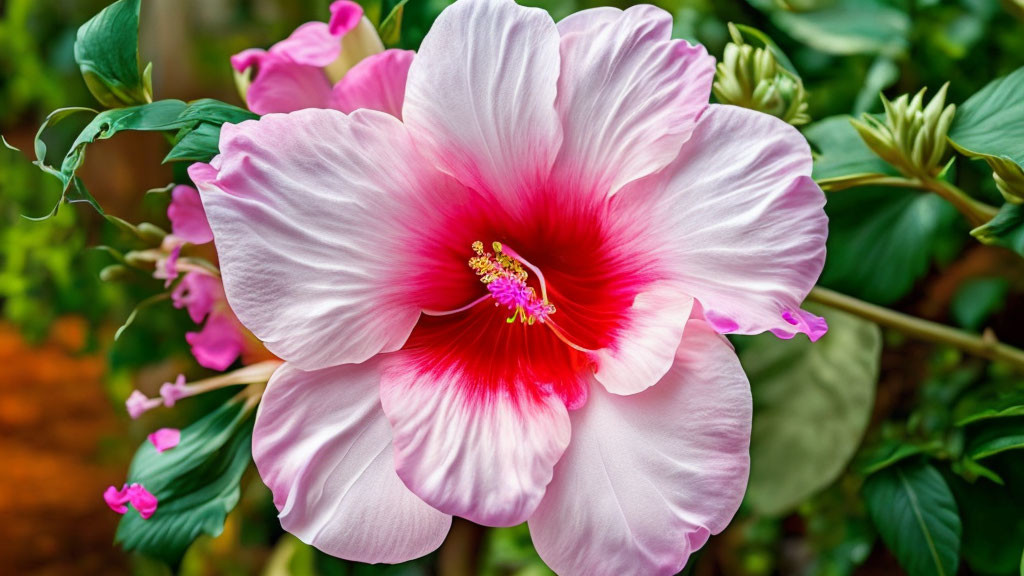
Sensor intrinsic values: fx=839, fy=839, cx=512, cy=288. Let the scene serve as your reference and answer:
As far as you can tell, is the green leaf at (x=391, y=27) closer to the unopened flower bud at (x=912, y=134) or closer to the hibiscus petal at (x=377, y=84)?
the hibiscus petal at (x=377, y=84)

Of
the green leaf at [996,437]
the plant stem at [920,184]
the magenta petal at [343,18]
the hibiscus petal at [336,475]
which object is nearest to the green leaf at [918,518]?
the green leaf at [996,437]

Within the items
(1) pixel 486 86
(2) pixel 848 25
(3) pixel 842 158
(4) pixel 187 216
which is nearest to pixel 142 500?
(4) pixel 187 216

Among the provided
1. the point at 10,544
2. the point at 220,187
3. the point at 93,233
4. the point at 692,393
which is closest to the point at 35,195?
the point at 93,233

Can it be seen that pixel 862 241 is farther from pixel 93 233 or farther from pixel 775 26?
pixel 93 233

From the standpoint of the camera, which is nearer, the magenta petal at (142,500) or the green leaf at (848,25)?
the magenta petal at (142,500)

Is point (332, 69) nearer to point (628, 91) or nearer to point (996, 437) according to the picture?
point (628, 91)

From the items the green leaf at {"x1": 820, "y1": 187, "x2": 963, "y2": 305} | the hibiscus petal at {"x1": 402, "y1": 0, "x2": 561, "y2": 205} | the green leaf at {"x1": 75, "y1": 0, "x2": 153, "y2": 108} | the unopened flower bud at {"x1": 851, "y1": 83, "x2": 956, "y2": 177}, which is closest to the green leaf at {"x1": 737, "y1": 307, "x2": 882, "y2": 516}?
the green leaf at {"x1": 820, "y1": 187, "x2": 963, "y2": 305}
